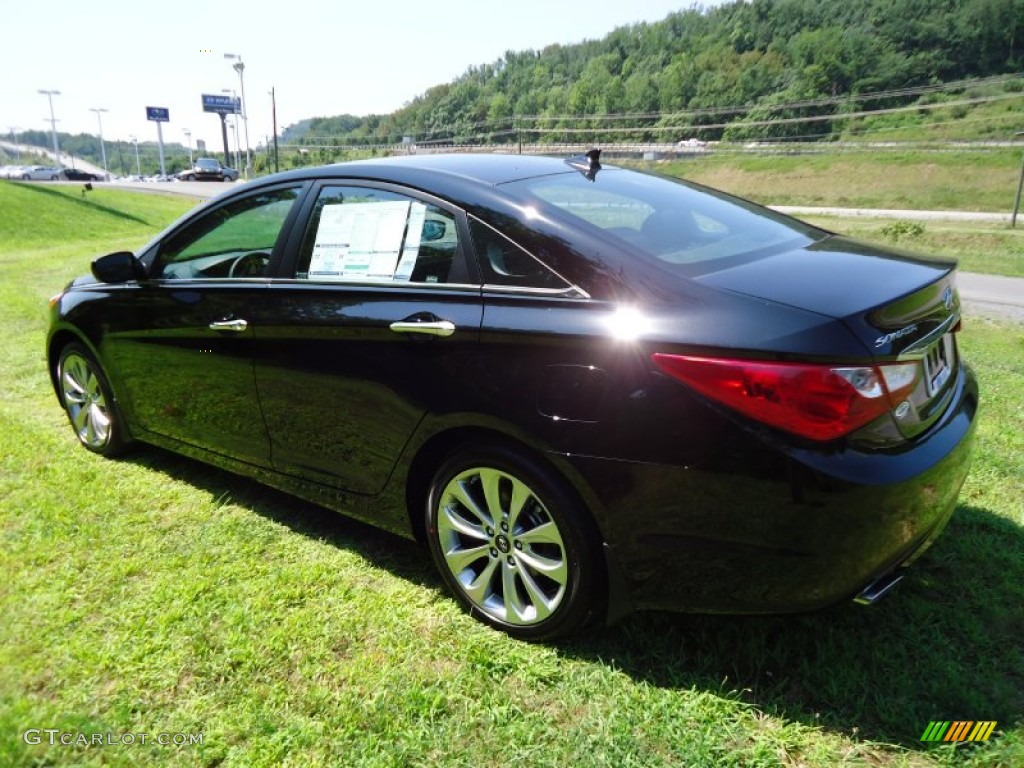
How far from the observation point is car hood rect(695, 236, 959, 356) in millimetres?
1943

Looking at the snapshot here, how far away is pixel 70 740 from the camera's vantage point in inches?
82.4

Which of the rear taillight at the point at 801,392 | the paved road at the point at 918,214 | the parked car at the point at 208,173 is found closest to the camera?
the rear taillight at the point at 801,392

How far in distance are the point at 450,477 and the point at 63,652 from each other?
144 cm

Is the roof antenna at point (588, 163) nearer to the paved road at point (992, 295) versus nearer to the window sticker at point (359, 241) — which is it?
the window sticker at point (359, 241)

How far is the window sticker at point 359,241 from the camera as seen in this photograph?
8.91 feet

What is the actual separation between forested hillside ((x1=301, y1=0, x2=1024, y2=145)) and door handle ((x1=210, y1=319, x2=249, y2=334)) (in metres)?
80.8

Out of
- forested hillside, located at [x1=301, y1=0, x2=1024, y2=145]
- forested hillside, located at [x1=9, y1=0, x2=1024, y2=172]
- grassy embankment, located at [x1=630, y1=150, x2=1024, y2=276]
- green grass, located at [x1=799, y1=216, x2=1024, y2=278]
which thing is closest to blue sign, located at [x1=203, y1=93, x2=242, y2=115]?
forested hillside, located at [x1=9, y1=0, x2=1024, y2=172]

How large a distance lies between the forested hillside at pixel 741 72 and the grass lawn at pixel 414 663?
81.0 m

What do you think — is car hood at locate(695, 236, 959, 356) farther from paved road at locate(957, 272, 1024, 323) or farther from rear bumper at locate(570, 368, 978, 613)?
paved road at locate(957, 272, 1024, 323)

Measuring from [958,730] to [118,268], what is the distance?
3897 mm

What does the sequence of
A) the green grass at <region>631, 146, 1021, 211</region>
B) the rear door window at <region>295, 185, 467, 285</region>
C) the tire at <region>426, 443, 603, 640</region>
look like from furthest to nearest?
the green grass at <region>631, 146, 1021, 211</region> → the rear door window at <region>295, 185, 467, 285</region> → the tire at <region>426, 443, 603, 640</region>

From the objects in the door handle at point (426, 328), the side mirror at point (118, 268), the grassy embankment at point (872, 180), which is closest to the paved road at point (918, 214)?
the grassy embankment at point (872, 180)

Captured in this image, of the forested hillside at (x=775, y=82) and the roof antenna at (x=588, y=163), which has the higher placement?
the forested hillside at (x=775, y=82)

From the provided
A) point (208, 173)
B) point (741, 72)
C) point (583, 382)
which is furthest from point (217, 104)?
point (583, 382)
